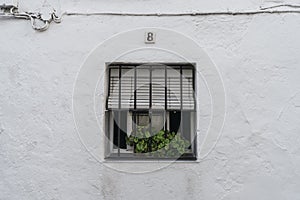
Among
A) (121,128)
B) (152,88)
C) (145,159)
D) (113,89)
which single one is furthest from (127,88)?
(145,159)

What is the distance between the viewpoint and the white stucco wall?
417 cm

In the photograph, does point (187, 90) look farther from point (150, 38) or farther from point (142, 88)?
point (150, 38)

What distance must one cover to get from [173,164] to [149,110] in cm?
81

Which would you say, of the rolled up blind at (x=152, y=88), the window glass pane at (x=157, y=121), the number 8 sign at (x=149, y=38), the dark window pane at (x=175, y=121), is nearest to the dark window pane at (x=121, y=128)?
the rolled up blind at (x=152, y=88)

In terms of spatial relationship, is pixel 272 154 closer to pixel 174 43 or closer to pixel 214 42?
pixel 214 42

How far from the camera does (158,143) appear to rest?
4434 mm

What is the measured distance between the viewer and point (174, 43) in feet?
14.4

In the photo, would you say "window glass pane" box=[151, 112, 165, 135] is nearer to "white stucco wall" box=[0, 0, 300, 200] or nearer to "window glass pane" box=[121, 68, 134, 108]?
"window glass pane" box=[121, 68, 134, 108]

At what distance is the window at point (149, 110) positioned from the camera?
4445 mm

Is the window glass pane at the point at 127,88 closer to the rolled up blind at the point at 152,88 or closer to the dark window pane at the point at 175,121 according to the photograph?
the rolled up blind at the point at 152,88

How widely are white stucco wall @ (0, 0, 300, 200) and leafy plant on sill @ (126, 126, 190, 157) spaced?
238mm

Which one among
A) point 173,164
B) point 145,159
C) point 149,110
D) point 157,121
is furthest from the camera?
point 157,121

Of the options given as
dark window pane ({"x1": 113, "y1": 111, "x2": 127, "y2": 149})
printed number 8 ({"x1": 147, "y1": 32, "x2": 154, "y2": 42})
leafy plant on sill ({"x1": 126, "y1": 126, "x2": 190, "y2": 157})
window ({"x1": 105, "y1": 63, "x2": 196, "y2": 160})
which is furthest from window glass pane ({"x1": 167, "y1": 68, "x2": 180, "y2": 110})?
dark window pane ({"x1": 113, "y1": 111, "x2": 127, "y2": 149})

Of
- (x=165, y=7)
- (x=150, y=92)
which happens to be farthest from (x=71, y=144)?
(x=165, y=7)
